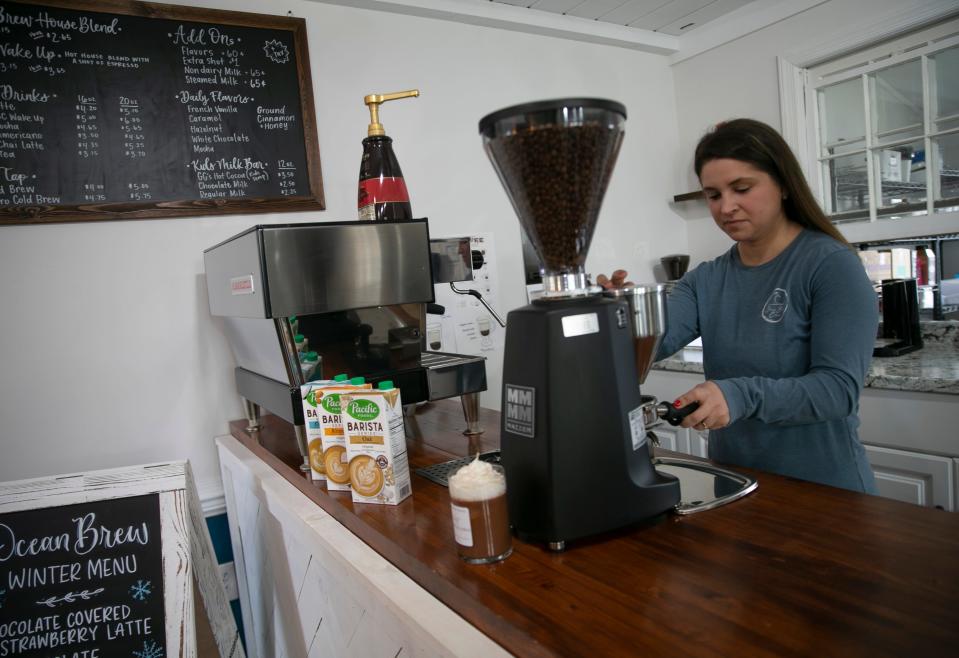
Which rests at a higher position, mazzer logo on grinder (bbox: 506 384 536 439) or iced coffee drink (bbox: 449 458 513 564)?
mazzer logo on grinder (bbox: 506 384 536 439)

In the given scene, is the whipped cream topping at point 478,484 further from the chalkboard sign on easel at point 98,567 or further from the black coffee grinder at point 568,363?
the chalkboard sign on easel at point 98,567

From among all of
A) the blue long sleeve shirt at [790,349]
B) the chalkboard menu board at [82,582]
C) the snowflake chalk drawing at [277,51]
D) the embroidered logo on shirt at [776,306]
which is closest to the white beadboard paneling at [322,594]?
the chalkboard menu board at [82,582]

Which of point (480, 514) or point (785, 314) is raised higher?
point (785, 314)

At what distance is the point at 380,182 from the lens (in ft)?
4.49

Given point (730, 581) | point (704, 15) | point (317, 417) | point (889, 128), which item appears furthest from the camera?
point (704, 15)

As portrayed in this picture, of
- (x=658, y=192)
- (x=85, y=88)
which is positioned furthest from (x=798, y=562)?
(x=658, y=192)

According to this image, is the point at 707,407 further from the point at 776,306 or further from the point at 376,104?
the point at 376,104

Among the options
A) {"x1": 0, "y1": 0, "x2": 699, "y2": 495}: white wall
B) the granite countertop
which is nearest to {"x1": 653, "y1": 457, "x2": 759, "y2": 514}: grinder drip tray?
the granite countertop

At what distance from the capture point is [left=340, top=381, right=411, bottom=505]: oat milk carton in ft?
3.30

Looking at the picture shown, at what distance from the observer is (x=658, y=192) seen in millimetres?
2930

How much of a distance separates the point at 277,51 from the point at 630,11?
1445 mm

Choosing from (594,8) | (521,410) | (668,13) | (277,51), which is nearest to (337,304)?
(521,410)

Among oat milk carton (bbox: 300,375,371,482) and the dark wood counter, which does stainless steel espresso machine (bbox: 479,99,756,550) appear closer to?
the dark wood counter

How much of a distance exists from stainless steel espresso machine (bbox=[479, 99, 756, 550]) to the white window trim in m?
2.08
